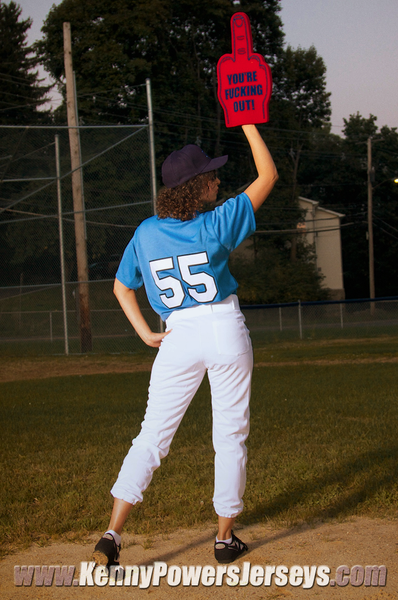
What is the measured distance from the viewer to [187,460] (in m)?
4.92

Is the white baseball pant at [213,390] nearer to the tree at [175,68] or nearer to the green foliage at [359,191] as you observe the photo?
the tree at [175,68]

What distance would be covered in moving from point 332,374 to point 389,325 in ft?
32.1

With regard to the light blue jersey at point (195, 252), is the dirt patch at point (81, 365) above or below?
below

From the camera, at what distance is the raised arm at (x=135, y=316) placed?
9.78 ft

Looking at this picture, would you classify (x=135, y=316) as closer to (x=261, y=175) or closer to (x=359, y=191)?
(x=261, y=175)

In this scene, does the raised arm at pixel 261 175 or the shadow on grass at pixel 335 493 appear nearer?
the raised arm at pixel 261 175

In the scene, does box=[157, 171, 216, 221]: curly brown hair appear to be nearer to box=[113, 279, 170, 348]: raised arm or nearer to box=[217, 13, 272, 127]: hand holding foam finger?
box=[217, 13, 272, 127]: hand holding foam finger

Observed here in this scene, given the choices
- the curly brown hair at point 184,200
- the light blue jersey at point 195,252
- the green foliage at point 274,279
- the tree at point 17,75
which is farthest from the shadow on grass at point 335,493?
the tree at point 17,75

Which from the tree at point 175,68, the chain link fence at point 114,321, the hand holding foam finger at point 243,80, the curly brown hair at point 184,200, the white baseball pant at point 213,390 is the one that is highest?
the tree at point 175,68

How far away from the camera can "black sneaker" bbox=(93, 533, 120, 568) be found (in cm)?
261

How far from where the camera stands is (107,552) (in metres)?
2.62

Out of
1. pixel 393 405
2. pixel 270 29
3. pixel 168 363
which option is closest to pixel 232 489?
pixel 168 363

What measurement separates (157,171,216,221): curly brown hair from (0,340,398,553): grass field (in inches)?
71.0

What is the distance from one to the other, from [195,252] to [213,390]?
672 millimetres
